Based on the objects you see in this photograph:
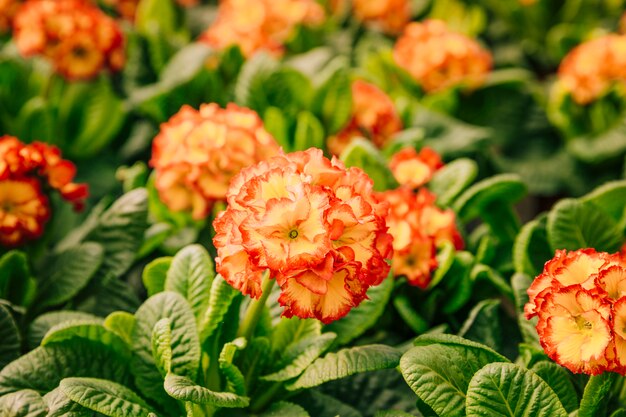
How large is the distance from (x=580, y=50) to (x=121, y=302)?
159 cm

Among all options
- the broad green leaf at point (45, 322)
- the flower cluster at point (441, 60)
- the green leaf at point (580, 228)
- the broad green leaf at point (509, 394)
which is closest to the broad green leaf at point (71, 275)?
the broad green leaf at point (45, 322)

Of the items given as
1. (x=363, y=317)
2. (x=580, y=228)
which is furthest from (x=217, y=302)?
(x=580, y=228)

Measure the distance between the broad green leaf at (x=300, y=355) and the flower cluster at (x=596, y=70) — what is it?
52.6 inches

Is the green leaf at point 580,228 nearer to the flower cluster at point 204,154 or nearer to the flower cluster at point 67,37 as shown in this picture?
the flower cluster at point 204,154

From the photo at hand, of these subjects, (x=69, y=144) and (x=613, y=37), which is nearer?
(x=69, y=144)

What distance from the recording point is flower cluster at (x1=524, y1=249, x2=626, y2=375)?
0.97 m

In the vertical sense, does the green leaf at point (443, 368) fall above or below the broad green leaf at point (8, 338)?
above

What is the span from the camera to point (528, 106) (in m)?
2.38

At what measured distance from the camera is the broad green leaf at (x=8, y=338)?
1.24 m

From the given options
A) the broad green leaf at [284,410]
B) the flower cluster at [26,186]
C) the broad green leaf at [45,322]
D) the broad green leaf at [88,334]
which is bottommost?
the broad green leaf at [284,410]

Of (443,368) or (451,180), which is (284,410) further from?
(451,180)

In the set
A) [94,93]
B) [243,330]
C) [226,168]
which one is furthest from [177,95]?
[243,330]

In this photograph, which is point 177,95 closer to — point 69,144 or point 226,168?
point 69,144

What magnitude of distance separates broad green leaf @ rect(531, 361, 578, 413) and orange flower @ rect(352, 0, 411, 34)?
1.74 m
